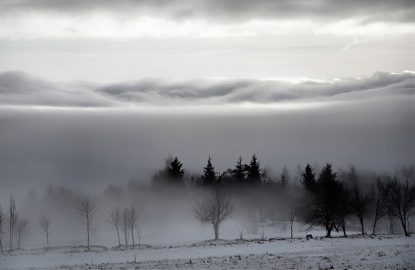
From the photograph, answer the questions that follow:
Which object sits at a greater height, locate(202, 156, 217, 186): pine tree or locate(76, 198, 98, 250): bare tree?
locate(202, 156, 217, 186): pine tree

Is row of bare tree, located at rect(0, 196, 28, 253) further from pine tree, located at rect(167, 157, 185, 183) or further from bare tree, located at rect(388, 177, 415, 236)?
bare tree, located at rect(388, 177, 415, 236)

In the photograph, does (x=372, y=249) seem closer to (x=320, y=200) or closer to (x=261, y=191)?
(x=320, y=200)

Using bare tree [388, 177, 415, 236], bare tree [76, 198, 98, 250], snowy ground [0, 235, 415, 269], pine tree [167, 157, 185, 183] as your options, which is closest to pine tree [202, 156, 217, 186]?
pine tree [167, 157, 185, 183]

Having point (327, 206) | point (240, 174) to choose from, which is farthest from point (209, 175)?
point (327, 206)

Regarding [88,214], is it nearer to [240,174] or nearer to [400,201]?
[240,174]

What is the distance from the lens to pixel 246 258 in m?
33.2

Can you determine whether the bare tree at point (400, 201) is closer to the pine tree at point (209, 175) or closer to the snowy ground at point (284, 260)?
the snowy ground at point (284, 260)

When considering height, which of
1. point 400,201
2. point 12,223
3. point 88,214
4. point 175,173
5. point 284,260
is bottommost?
point 284,260

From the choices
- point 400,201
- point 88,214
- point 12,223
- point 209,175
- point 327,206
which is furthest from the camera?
point 209,175

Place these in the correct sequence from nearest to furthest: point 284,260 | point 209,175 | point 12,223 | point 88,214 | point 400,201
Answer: point 284,260 → point 400,201 → point 12,223 → point 88,214 → point 209,175

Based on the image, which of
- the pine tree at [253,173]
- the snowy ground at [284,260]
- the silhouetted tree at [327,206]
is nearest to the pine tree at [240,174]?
the pine tree at [253,173]

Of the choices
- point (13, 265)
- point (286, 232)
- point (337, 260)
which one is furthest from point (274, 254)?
point (286, 232)

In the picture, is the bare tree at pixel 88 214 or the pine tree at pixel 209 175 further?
the pine tree at pixel 209 175

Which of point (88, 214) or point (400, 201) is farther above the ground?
point (400, 201)
